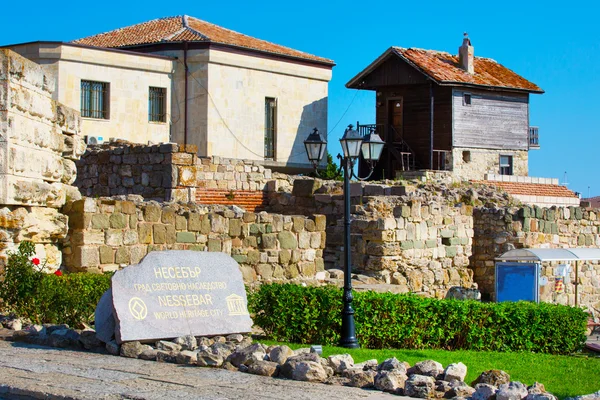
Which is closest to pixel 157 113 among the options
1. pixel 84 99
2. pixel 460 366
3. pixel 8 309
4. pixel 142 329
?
pixel 84 99

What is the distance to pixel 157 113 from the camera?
116 ft

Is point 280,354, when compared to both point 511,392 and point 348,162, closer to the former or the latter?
point 511,392

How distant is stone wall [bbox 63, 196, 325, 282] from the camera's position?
14.3 metres

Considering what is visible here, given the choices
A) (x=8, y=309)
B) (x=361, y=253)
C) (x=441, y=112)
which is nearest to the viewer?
(x=8, y=309)

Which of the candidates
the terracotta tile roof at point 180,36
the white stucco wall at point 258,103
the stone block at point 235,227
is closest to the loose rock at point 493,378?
the stone block at point 235,227

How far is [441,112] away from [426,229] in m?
23.0

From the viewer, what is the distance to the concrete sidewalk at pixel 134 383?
7.82 m

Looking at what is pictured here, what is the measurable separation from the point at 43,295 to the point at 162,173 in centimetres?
936

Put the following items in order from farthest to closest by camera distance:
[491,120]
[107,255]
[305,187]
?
1. [491,120]
2. [305,187]
3. [107,255]

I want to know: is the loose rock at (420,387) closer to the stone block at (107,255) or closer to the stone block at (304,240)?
the stone block at (107,255)

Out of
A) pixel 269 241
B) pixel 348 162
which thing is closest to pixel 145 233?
pixel 269 241

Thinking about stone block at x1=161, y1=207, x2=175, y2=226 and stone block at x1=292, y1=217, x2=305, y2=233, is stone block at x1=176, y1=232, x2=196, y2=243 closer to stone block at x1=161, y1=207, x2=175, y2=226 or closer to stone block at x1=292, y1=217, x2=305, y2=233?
stone block at x1=161, y1=207, x2=175, y2=226

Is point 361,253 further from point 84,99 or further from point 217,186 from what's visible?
point 84,99

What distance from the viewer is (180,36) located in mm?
35938
